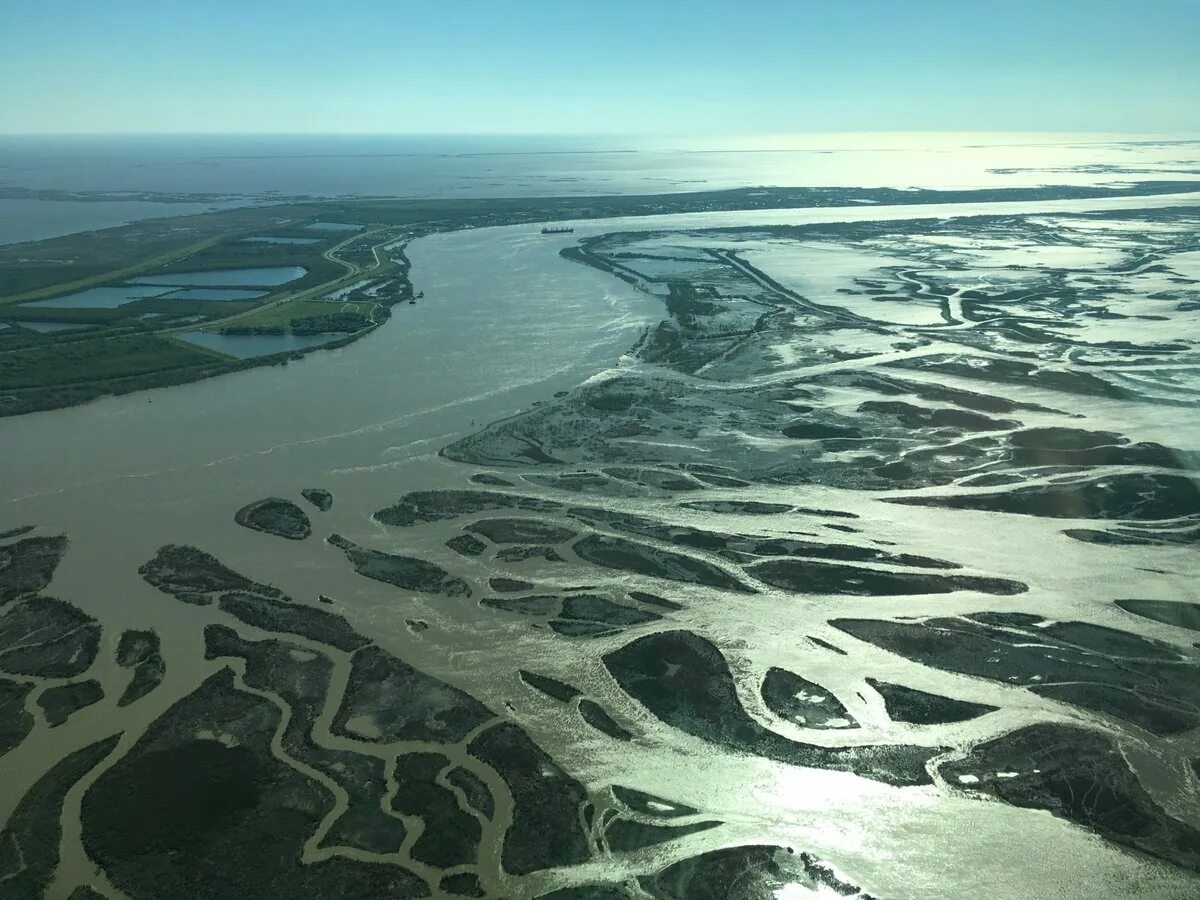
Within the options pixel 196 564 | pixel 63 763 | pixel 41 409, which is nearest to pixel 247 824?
pixel 63 763

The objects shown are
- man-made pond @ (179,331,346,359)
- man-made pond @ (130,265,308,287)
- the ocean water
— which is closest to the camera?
man-made pond @ (179,331,346,359)

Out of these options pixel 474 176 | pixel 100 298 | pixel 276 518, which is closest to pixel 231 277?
pixel 100 298

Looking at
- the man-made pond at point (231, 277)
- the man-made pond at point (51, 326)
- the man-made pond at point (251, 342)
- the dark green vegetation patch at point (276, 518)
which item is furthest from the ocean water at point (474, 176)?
the dark green vegetation patch at point (276, 518)

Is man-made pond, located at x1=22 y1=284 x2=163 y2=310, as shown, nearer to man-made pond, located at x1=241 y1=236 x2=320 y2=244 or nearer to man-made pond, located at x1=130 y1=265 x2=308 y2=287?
man-made pond, located at x1=130 y1=265 x2=308 y2=287

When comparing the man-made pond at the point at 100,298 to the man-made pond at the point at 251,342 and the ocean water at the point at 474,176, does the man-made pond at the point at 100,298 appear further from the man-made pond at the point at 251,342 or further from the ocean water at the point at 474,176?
the ocean water at the point at 474,176

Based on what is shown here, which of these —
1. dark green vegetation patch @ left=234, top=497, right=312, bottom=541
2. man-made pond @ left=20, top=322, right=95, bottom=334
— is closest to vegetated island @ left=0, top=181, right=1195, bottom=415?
man-made pond @ left=20, top=322, right=95, bottom=334

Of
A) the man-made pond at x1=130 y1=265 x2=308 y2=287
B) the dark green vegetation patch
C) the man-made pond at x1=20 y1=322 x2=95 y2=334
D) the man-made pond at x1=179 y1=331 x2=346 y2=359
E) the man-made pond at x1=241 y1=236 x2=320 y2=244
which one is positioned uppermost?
the man-made pond at x1=241 y1=236 x2=320 y2=244
